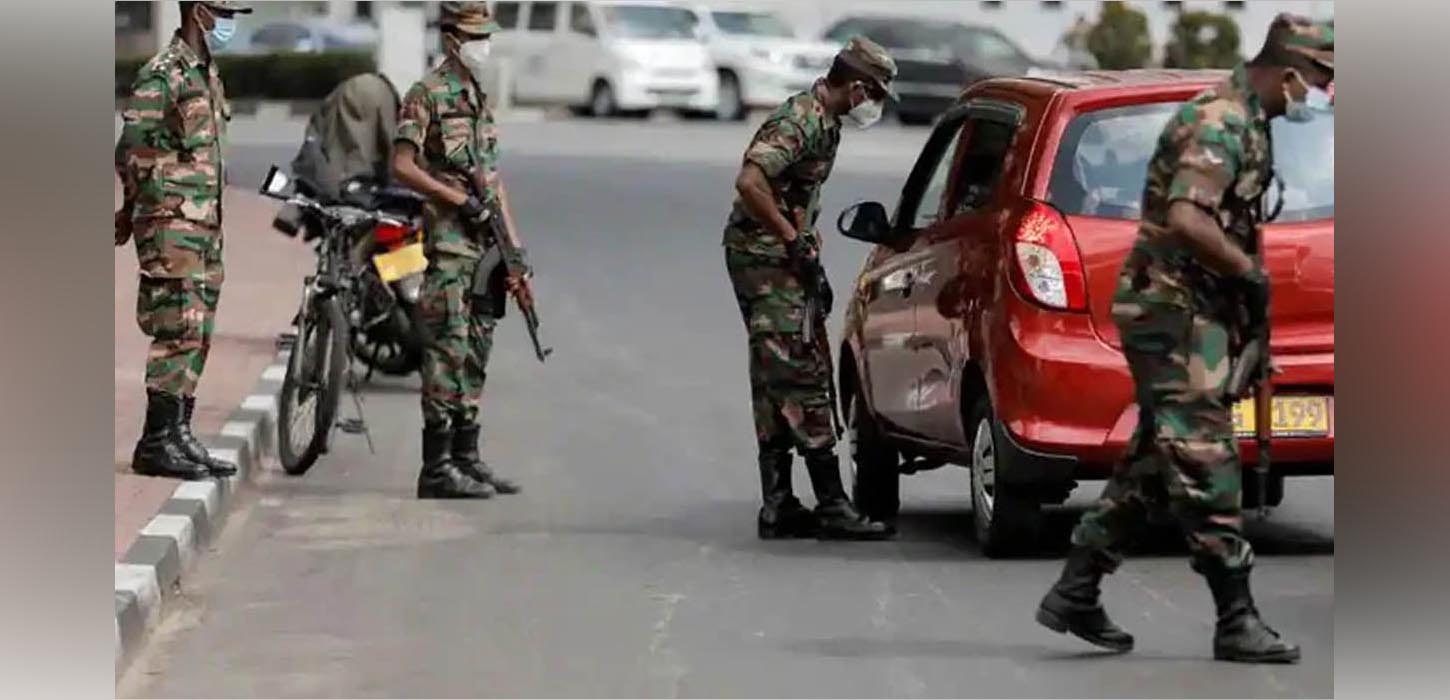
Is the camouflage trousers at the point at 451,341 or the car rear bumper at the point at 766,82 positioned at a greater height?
the camouflage trousers at the point at 451,341

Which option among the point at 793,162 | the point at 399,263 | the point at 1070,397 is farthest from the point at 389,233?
the point at 1070,397

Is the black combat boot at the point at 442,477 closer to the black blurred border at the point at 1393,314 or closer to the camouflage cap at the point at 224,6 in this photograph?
the camouflage cap at the point at 224,6

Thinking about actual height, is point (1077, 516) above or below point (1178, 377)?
below

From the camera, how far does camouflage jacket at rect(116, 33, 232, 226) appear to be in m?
11.6

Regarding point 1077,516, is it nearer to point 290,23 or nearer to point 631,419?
point 631,419

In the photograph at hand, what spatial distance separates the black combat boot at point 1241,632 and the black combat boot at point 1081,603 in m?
0.30

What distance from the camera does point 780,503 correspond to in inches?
441

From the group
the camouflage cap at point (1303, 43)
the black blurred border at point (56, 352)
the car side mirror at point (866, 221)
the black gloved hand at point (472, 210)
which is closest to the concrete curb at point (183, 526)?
the black blurred border at point (56, 352)

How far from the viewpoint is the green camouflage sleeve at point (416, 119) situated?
1210cm

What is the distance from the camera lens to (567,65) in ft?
149

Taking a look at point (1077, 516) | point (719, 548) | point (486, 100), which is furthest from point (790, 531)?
point (486, 100)

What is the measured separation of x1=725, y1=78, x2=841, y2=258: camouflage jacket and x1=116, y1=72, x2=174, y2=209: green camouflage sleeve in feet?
6.95

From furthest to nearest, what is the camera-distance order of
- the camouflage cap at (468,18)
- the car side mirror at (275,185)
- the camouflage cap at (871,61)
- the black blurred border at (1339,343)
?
the car side mirror at (275,185) < the camouflage cap at (468,18) < the camouflage cap at (871,61) < the black blurred border at (1339,343)

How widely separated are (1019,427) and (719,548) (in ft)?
4.62
